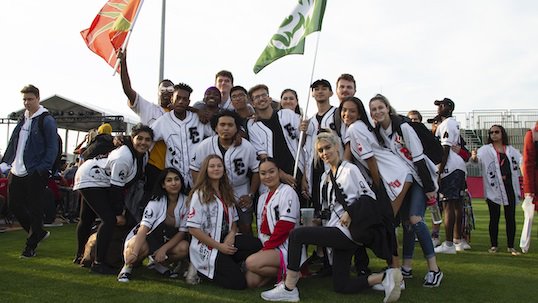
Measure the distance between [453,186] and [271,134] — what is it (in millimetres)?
3078

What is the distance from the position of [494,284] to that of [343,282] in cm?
162

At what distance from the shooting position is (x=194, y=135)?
5.11 m

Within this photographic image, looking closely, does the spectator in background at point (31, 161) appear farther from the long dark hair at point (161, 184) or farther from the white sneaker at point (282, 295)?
the white sneaker at point (282, 295)

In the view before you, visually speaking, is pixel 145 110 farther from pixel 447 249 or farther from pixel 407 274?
pixel 447 249

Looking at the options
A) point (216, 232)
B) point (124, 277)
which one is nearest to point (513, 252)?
point (216, 232)

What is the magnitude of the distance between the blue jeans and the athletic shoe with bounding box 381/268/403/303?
822 millimetres

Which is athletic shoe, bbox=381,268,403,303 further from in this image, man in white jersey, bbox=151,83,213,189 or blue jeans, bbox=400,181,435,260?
man in white jersey, bbox=151,83,213,189

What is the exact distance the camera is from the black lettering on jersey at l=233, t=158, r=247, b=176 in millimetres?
4867

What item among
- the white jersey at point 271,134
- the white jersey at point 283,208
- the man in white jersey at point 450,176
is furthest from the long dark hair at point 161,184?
the man in white jersey at point 450,176

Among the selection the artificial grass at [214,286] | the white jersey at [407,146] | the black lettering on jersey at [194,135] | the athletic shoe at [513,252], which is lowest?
the athletic shoe at [513,252]

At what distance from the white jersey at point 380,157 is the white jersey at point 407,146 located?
2.6 inches

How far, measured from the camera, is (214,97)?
522 centimetres

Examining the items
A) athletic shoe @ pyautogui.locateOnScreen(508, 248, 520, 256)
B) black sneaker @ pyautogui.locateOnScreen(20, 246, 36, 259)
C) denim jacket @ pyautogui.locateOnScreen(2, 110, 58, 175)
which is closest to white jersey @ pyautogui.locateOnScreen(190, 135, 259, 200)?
denim jacket @ pyautogui.locateOnScreen(2, 110, 58, 175)

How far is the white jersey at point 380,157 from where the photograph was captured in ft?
14.0
